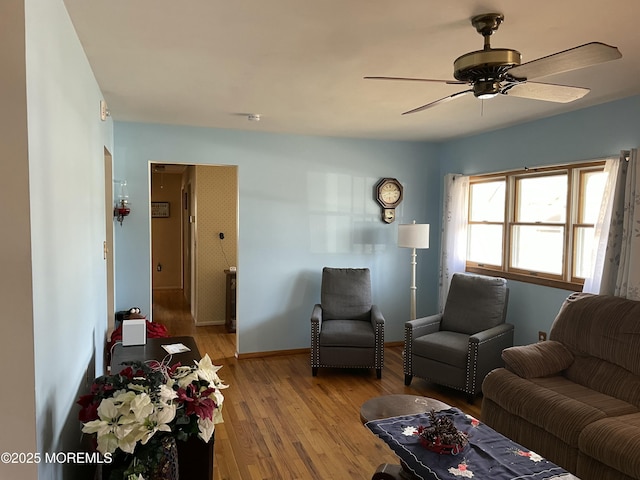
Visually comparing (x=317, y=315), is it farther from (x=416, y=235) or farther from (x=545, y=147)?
(x=545, y=147)

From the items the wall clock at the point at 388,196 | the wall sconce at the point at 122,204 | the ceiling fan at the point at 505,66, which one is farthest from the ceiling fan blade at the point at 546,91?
the wall sconce at the point at 122,204

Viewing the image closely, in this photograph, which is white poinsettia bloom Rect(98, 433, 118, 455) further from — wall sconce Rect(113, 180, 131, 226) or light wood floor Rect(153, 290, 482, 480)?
wall sconce Rect(113, 180, 131, 226)

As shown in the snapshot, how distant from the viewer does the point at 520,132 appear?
14.4 feet

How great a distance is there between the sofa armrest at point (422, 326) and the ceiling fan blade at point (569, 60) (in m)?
2.75

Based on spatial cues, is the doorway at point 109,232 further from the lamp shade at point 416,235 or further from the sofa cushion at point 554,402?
the sofa cushion at point 554,402

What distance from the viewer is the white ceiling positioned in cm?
197

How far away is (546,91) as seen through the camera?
2.21 metres

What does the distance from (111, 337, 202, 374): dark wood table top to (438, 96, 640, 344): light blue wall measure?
10.1 feet

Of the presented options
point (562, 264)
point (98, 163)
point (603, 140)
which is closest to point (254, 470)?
Answer: point (98, 163)

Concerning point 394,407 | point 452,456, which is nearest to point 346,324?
point 394,407

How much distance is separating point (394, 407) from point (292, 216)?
281 cm

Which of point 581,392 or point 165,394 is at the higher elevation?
point 165,394

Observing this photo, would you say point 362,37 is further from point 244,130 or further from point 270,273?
point 270,273

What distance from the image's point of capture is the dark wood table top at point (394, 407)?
2.60 m
